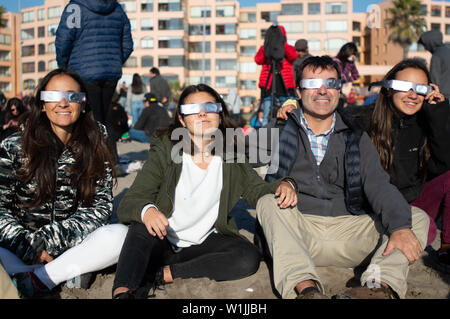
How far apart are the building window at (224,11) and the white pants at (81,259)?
6486 centimetres

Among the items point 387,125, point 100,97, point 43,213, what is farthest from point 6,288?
point 100,97

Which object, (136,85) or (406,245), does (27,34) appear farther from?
(406,245)

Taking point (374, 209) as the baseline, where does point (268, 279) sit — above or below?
below

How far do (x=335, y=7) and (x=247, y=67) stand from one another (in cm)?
1471

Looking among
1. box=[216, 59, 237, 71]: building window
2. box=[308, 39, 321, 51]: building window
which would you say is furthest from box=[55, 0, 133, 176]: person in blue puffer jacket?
box=[308, 39, 321, 51]: building window

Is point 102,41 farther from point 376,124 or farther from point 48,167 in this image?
point 376,124

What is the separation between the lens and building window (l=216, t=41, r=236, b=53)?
63.7 metres

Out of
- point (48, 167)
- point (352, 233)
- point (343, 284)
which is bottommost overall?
point (343, 284)

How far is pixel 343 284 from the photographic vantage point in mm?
3025

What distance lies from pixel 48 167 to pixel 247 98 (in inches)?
2400

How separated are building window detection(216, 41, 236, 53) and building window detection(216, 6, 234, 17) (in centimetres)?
409

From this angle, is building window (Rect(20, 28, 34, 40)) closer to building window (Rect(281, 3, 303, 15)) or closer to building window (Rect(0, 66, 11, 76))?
building window (Rect(0, 66, 11, 76))
